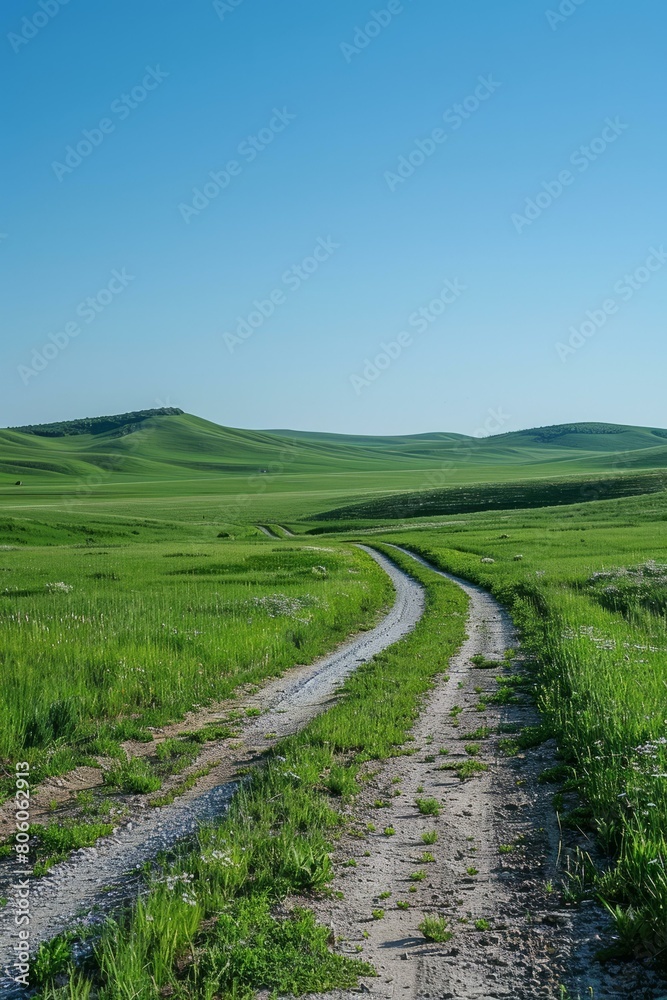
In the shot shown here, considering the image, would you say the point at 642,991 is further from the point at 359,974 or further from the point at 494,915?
the point at 359,974

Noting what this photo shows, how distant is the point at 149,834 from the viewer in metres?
8.66

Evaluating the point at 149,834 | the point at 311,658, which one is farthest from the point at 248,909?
the point at 311,658

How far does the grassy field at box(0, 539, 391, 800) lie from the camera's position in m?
12.4

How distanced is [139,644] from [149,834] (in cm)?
899

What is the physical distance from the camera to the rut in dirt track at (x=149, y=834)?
684 centimetres

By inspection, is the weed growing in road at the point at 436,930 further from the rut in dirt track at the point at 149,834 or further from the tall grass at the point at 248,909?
the rut in dirt track at the point at 149,834

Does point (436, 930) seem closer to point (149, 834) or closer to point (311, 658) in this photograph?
point (149, 834)

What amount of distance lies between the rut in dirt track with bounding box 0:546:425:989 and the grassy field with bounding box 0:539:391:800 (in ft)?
5.72

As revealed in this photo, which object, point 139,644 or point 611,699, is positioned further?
point 139,644

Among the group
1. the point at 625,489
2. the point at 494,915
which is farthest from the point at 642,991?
the point at 625,489

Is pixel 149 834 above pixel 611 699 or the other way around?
the other way around

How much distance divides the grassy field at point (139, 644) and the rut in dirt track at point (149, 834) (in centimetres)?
174

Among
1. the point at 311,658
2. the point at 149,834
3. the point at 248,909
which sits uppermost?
the point at 248,909

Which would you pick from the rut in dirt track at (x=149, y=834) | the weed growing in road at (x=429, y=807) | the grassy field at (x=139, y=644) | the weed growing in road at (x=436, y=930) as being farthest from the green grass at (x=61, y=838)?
the weed growing in road at (x=436, y=930)
